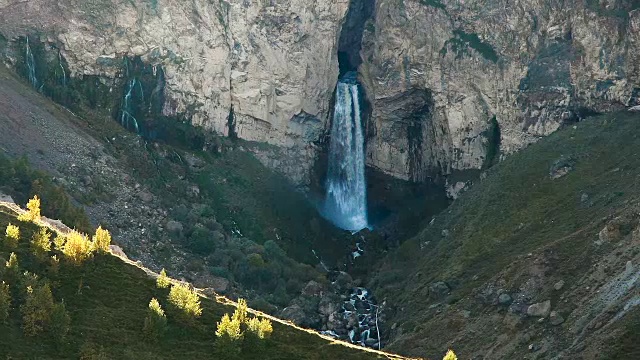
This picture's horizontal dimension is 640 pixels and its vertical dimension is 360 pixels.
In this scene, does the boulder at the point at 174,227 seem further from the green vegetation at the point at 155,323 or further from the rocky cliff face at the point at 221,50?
the green vegetation at the point at 155,323

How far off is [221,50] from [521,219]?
4467 cm

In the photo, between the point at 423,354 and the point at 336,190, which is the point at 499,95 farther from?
the point at 423,354

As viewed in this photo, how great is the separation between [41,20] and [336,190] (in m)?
43.0

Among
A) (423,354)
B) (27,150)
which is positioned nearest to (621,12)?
(423,354)

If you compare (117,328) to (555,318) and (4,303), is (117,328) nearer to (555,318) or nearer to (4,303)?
(4,303)

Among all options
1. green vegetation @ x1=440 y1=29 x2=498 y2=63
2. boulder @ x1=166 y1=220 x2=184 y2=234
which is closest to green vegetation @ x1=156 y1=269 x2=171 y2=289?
boulder @ x1=166 y1=220 x2=184 y2=234

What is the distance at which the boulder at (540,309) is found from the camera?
73.0m

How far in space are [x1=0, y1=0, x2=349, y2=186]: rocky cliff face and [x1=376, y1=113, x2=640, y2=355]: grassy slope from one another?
1061 inches

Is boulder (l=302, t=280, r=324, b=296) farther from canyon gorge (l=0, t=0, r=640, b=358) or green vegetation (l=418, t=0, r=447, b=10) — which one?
green vegetation (l=418, t=0, r=447, b=10)

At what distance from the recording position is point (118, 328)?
173ft

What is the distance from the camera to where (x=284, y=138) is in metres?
123

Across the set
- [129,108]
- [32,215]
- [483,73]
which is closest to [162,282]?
[32,215]

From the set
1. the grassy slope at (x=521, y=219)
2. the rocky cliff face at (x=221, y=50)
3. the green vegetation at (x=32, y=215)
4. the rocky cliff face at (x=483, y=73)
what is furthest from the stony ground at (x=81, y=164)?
the rocky cliff face at (x=483, y=73)

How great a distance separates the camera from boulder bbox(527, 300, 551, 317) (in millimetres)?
73000
